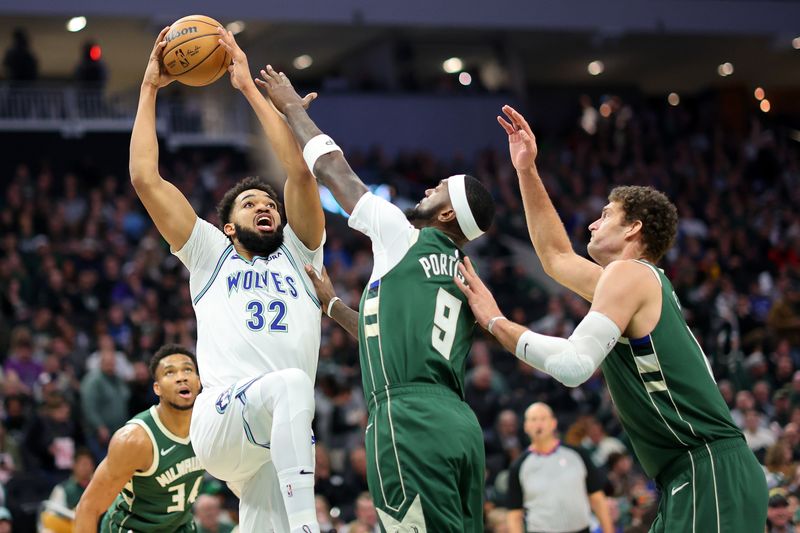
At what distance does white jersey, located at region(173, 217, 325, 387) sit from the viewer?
5992 mm

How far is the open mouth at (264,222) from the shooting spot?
6260 mm

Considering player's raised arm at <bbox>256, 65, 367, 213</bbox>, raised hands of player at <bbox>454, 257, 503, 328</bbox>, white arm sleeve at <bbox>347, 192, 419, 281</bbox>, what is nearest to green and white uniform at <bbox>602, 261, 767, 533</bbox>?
raised hands of player at <bbox>454, 257, 503, 328</bbox>

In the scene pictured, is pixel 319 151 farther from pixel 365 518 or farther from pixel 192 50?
pixel 365 518

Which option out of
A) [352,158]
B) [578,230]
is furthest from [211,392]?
[352,158]

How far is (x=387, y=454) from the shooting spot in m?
5.03

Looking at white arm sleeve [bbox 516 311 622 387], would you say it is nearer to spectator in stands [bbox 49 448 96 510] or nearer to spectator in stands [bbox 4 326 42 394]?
spectator in stands [bbox 49 448 96 510]

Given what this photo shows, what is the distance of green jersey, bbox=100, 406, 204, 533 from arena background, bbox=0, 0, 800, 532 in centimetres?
385

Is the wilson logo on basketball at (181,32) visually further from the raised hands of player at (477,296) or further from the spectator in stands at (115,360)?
the spectator in stands at (115,360)

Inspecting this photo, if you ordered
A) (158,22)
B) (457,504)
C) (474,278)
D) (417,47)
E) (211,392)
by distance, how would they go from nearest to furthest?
1. (457,504)
2. (474,278)
3. (211,392)
4. (158,22)
5. (417,47)

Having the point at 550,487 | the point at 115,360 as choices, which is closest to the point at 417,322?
the point at 550,487

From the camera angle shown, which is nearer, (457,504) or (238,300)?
(457,504)

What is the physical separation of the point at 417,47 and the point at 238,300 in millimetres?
22618

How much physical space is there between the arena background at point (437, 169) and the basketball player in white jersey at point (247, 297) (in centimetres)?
483

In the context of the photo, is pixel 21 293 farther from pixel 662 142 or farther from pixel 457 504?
pixel 662 142
